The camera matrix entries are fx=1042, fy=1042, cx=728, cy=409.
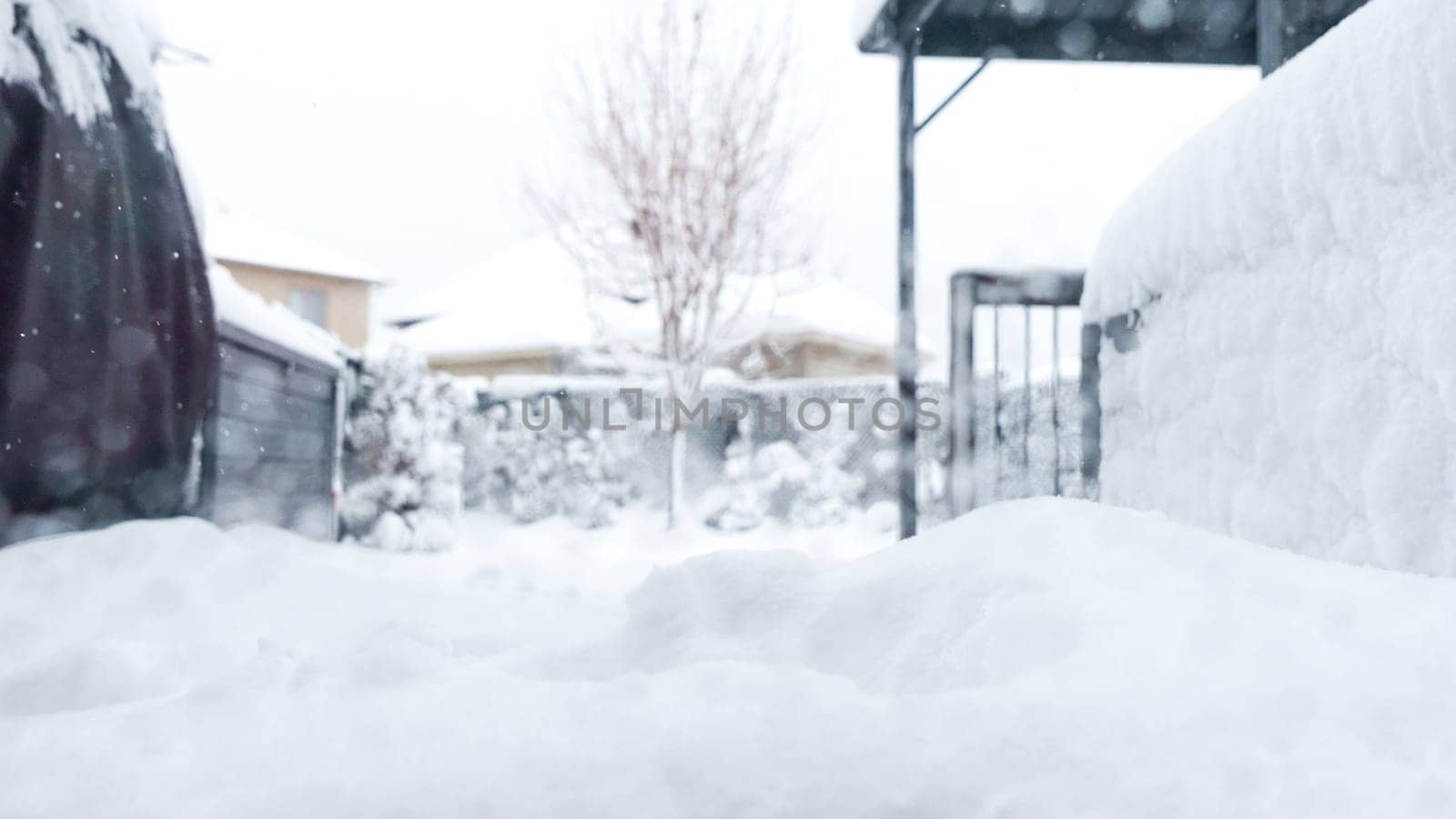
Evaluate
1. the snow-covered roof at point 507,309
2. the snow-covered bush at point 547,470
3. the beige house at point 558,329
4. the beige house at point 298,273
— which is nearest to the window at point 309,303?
the beige house at point 298,273

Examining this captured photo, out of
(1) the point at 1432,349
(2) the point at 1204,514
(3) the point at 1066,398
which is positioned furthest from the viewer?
(3) the point at 1066,398

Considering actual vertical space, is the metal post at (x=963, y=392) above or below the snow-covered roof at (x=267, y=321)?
below

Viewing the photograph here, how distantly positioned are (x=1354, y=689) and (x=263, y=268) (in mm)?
18891

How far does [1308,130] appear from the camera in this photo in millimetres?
1878

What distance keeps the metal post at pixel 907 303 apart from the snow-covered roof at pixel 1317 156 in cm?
160

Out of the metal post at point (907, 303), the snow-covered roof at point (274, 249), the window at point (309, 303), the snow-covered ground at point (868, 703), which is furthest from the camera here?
the window at point (309, 303)

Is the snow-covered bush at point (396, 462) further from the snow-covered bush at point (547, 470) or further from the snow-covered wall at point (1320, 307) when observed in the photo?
the snow-covered wall at point (1320, 307)

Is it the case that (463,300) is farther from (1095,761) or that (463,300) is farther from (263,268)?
(1095,761)

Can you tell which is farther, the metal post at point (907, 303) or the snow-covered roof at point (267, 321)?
the snow-covered roof at point (267, 321)

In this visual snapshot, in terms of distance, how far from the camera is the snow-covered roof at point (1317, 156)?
5.18 feet

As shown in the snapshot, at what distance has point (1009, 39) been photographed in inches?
182

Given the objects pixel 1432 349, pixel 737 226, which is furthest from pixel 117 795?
pixel 737 226

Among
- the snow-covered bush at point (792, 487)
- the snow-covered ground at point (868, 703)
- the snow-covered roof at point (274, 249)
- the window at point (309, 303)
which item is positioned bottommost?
the snow-covered bush at point (792, 487)

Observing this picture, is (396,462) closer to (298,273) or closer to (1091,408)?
(1091,408)
